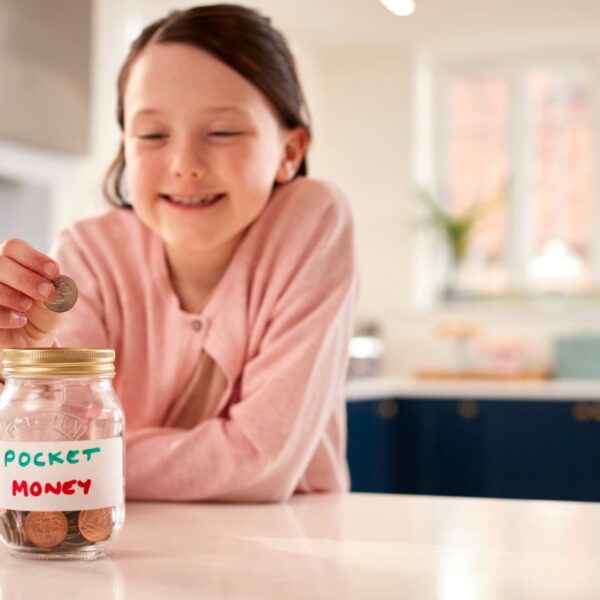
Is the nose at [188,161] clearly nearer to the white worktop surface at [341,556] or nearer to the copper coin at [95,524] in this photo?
the white worktop surface at [341,556]

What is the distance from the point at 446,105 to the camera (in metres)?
5.14

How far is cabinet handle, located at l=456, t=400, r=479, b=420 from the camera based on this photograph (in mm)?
4023

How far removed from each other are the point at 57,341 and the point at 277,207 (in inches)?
11.9

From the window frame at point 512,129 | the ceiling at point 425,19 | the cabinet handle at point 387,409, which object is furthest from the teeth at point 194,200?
the window frame at point 512,129

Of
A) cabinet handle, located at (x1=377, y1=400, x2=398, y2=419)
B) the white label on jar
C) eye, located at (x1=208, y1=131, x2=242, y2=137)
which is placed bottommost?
cabinet handle, located at (x1=377, y1=400, x2=398, y2=419)

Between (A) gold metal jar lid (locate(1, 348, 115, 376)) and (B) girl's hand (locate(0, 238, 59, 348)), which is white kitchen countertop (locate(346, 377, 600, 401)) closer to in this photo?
(B) girl's hand (locate(0, 238, 59, 348))

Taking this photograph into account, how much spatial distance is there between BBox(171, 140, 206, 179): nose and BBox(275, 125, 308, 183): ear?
17cm

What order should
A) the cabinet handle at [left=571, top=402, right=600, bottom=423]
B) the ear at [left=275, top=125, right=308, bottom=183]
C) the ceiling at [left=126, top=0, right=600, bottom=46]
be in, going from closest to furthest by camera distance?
the ear at [left=275, top=125, right=308, bottom=183]
the cabinet handle at [left=571, top=402, right=600, bottom=423]
the ceiling at [left=126, top=0, right=600, bottom=46]

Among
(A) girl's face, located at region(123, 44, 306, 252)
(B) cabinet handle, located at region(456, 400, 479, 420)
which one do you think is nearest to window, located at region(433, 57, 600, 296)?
(B) cabinet handle, located at region(456, 400, 479, 420)

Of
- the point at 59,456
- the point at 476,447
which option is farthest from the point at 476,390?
the point at 59,456

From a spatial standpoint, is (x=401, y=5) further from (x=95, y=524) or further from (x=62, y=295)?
(x=95, y=524)

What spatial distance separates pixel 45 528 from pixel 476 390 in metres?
3.37

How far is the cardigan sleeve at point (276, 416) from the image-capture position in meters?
1.08

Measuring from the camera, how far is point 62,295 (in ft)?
2.85
